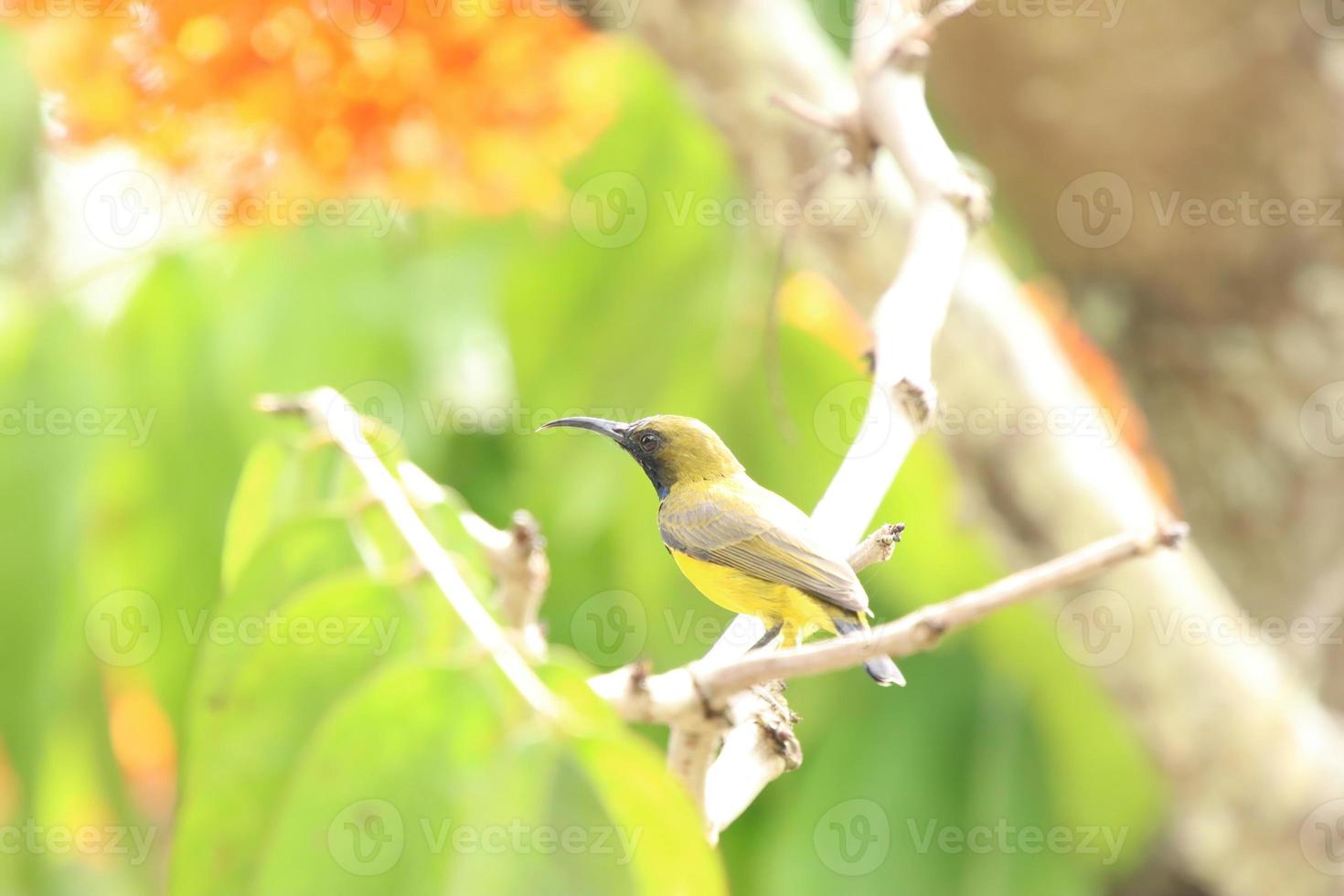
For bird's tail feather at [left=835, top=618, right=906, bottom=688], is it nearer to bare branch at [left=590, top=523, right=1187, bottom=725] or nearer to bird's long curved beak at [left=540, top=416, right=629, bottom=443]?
bare branch at [left=590, top=523, right=1187, bottom=725]

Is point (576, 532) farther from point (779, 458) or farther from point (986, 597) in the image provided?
point (986, 597)

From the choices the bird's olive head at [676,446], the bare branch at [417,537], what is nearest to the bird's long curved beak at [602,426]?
the bird's olive head at [676,446]

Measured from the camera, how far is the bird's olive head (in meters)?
0.70

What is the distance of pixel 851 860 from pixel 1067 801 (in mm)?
346

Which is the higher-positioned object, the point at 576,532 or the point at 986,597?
the point at 986,597

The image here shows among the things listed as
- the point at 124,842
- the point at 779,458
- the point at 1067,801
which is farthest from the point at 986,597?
the point at 1067,801

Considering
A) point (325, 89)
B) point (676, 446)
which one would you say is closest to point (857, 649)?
point (676, 446)

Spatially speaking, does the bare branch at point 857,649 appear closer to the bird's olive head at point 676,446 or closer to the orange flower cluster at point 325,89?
the bird's olive head at point 676,446

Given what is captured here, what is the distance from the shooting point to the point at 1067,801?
1948 mm

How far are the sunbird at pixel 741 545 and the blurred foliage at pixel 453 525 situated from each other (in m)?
0.21

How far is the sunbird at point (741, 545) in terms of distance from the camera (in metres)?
0.61

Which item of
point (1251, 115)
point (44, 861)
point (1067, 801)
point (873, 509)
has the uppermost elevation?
point (873, 509)

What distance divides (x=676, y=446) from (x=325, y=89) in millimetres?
911

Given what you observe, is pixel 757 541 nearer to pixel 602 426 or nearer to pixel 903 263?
pixel 602 426
